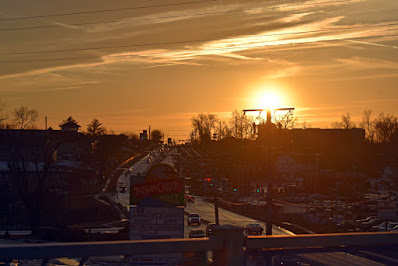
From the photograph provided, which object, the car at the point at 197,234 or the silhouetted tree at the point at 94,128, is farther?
the silhouetted tree at the point at 94,128

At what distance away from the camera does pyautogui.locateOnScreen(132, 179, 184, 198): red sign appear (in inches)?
934

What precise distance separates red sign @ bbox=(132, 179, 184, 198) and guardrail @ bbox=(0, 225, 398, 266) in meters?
18.6

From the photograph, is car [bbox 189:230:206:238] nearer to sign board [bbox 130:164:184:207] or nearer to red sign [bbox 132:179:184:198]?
sign board [bbox 130:164:184:207]

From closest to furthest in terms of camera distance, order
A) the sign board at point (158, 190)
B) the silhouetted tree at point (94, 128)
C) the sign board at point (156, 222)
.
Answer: the sign board at point (156, 222) < the sign board at point (158, 190) < the silhouetted tree at point (94, 128)

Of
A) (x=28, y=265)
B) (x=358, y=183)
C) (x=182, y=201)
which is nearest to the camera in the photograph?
(x=28, y=265)

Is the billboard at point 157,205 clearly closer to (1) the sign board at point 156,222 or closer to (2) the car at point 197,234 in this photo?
(1) the sign board at point 156,222

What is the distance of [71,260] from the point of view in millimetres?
4793

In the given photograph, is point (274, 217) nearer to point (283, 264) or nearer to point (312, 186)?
point (312, 186)

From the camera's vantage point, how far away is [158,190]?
23.9 meters

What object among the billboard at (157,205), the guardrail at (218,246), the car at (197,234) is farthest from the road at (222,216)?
the guardrail at (218,246)

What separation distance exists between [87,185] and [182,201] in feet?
212

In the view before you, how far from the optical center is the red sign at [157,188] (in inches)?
934

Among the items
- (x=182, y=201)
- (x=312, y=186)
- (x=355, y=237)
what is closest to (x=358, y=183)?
(x=312, y=186)

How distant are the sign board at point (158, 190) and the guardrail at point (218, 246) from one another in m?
18.2
